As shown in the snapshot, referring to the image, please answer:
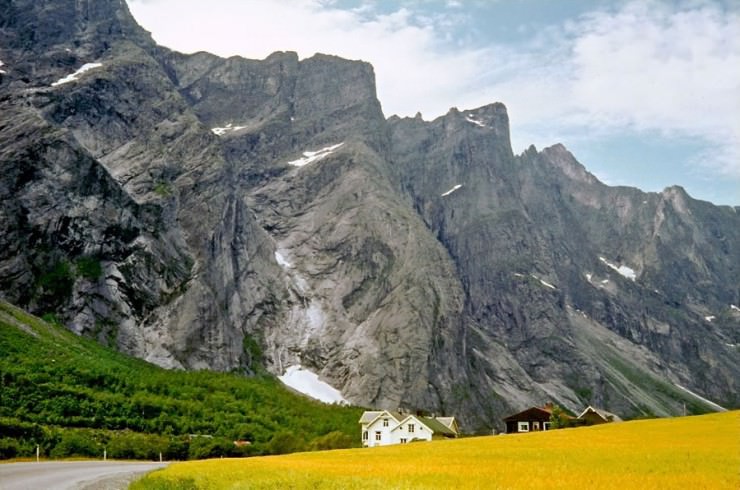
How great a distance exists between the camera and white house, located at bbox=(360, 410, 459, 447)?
10950 cm

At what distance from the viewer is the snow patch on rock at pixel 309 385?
18025 centimetres

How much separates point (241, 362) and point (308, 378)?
19.8 m

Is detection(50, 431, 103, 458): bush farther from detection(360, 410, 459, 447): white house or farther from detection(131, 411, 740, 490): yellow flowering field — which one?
detection(360, 410, 459, 447): white house

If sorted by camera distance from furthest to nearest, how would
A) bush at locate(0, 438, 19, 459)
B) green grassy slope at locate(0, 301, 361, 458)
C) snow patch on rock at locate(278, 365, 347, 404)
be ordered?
snow patch on rock at locate(278, 365, 347, 404)
green grassy slope at locate(0, 301, 361, 458)
bush at locate(0, 438, 19, 459)

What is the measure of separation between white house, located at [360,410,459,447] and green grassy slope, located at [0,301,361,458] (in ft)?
11.7

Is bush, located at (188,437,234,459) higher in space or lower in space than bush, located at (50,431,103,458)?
lower

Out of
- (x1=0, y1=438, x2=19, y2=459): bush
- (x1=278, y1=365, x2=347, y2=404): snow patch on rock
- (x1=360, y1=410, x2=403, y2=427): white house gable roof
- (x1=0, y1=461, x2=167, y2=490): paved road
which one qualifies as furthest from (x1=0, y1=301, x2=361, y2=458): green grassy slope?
(x1=0, y1=461, x2=167, y2=490): paved road

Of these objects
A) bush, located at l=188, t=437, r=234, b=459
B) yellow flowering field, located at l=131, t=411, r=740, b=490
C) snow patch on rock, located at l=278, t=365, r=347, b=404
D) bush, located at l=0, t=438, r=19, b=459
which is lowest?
bush, located at l=188, t=437, r=234, b=459

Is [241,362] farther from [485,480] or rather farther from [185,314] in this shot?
[485,480]

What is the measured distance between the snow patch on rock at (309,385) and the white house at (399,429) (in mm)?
60423

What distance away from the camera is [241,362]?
17762 centimetres

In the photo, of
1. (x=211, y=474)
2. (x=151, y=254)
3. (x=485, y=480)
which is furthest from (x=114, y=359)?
(x=485, y=480)

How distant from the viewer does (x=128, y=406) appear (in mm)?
112688

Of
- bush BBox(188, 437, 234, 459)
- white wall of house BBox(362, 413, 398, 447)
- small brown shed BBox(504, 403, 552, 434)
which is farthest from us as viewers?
white wall of house BBox(362, 413, 398, 447)
